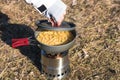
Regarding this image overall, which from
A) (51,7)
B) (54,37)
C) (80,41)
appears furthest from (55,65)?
(80,41)

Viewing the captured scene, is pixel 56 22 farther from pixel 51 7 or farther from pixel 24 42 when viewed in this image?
pixel 24 42

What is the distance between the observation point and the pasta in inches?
223

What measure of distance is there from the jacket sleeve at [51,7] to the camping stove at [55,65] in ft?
2.53

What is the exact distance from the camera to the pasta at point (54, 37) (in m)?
5.65

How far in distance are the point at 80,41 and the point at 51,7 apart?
6.33 feet

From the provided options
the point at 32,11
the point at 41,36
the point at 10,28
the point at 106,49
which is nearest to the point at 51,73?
the point at 41,36

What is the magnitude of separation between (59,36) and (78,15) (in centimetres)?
257

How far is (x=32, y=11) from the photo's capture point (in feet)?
27.4

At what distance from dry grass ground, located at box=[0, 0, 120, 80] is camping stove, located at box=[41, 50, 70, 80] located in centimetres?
20

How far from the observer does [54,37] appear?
18.6ft

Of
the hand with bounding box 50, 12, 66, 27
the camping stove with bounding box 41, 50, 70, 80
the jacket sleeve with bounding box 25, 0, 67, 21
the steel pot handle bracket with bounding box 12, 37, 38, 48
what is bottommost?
the camping stove with bounding box 41, 50, 70, 80

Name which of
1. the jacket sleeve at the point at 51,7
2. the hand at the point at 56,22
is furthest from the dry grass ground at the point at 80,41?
the jacket sleeve at the point at 51,7

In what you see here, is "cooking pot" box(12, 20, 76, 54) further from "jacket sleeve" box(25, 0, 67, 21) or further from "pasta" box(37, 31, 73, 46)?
"jacket sleeve" box(25, 0, 67, 21)

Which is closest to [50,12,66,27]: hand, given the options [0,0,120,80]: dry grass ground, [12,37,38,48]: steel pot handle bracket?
[12,37,38,48]: steel pot handle bracket
